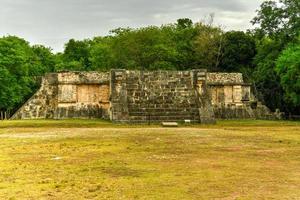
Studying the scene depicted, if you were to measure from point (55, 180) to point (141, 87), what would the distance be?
22071 millimetres

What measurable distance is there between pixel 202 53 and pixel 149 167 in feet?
144

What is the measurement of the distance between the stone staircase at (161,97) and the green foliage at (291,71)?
8374 mm

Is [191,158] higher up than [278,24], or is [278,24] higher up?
[278,24]

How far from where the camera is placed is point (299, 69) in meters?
36.9

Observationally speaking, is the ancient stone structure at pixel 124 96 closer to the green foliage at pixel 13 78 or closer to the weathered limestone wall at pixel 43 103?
the weathered limestone wall at pixel 43 103

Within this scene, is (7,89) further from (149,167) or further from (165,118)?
(149,167)

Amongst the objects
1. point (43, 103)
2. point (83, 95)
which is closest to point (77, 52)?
point (43, 103)

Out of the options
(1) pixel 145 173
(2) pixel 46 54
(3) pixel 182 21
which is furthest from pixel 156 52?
(1) pixel 145 173

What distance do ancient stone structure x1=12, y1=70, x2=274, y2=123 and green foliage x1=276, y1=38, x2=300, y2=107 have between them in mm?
5433

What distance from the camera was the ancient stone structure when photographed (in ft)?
100

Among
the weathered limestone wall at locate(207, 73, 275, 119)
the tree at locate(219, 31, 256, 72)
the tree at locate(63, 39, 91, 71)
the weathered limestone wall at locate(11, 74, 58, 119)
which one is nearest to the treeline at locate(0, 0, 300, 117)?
the tree at locate(219, 31, 256, 72)

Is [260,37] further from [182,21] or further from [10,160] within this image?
[10,160]

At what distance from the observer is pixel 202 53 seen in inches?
2162

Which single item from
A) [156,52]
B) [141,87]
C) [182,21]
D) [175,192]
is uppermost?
[182,21]
